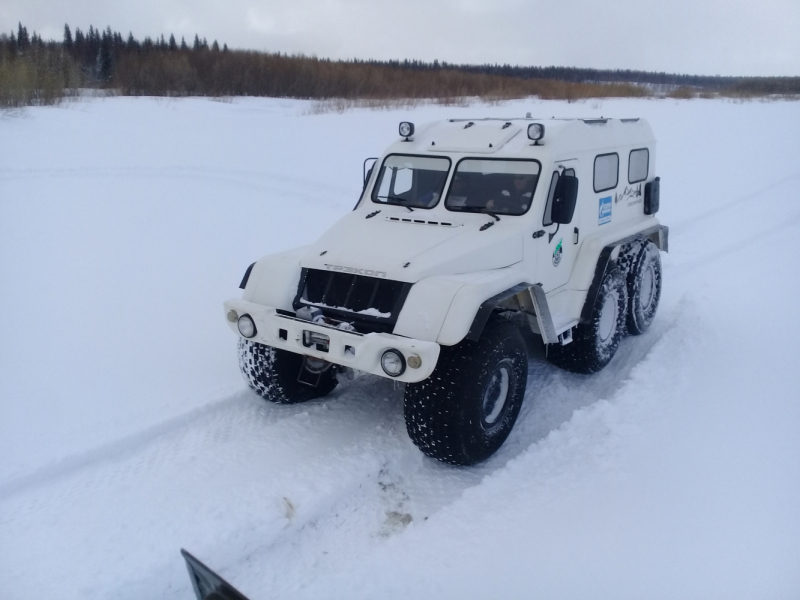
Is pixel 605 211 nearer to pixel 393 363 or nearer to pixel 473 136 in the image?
pixel 473 136

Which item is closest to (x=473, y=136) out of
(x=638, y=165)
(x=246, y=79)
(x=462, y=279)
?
(x=462, y=279)

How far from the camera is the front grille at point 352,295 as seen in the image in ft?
12.9

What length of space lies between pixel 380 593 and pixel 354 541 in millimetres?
448

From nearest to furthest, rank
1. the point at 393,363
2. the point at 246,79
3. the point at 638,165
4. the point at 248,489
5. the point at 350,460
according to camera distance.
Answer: the point at 393,363
the point at 248,489
the point at 350,460
the point at 638,165
the point at 246,79

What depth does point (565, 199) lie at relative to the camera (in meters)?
4.57

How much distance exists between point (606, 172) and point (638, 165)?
876mm

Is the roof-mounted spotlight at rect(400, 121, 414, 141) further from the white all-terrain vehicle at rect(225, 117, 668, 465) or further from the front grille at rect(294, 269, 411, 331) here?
the front grille at rect(294, 269, 411, 331)

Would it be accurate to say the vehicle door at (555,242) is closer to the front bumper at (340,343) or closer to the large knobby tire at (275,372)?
the front bumper at (340,343)

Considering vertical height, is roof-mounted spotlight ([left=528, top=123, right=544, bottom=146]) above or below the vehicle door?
above

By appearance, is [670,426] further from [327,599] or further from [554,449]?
[327,599]

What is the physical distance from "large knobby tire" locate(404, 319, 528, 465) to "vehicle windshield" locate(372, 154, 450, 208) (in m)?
1.26

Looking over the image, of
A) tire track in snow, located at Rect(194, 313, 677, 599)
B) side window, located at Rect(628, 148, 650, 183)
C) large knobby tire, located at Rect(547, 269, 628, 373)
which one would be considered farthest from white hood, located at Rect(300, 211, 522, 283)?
side window, located at Rect(628, 148, 650, 183)

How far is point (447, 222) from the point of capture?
4.61 metres

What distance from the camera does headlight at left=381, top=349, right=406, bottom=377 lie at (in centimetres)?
357
